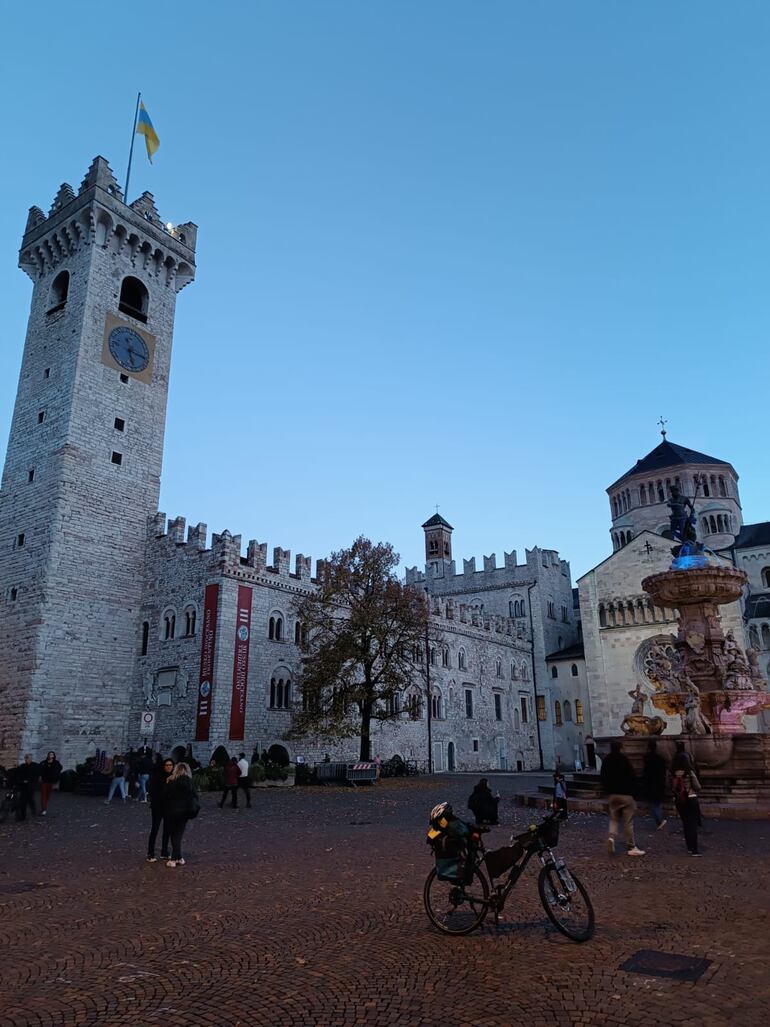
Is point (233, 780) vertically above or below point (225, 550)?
below

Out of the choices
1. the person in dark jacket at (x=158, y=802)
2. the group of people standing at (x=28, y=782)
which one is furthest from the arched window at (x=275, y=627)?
the person in dark jacket at (x=158, y=802)

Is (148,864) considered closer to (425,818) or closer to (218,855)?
(218,855)

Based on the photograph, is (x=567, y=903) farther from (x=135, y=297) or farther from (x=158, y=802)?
(x=135, y=297)

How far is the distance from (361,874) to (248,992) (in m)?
5.05

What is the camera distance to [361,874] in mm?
10305

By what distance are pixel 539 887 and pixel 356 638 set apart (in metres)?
29.3

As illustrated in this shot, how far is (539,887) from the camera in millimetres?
6562

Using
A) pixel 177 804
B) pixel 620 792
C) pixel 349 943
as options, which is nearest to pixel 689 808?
pixel 620 792

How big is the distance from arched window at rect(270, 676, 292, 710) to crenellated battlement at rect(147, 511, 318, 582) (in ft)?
17.8

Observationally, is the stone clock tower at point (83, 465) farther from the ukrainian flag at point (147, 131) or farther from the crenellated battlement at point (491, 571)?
the crenellated battlement at point (491, 571)

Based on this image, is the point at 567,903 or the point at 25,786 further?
the point at 25,786

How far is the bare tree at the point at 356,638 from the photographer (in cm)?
3428

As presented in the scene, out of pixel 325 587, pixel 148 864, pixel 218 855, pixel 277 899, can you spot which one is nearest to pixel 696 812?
pixel 277 899

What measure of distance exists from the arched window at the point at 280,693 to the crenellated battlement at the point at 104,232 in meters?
24.8
